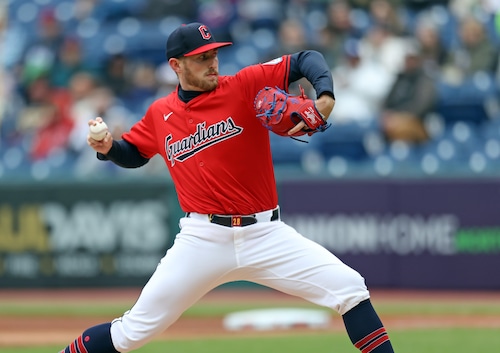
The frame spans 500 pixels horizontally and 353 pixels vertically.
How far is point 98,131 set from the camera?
200 inches

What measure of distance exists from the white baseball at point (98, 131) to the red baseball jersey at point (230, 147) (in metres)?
0.41

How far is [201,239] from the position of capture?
16.2ft

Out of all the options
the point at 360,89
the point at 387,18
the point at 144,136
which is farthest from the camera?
the point at 387,18

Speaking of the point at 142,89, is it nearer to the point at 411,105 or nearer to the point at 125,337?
the point at 411,105

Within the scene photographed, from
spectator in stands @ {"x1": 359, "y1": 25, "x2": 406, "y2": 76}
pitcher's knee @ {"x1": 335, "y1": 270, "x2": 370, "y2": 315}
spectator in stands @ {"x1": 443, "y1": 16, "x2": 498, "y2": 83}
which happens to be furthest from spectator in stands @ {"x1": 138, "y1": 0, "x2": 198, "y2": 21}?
pitcher's knee @ {"x1": 335, "y1": 270, "x2": 370, "y2": 315}

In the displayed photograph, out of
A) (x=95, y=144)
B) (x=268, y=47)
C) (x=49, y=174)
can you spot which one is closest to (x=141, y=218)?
(x=49, y=174)

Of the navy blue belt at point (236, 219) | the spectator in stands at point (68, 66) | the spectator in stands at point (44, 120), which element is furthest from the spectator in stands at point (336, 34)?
the navy blue belt at point (236, 219)

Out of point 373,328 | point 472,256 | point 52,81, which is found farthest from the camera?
point 52,81

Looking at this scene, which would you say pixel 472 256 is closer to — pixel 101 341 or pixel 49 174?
pixel 49 174

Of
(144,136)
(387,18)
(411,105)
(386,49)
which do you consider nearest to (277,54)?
(386,49)

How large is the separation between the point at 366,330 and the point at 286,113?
1165mm

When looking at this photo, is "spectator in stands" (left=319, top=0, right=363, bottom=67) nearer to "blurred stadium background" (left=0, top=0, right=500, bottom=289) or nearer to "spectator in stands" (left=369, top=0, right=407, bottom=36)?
"blurred stadium background" (left=0, top=0, right=500, bottom=289)

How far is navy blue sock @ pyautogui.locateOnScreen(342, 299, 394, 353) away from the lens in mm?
4762

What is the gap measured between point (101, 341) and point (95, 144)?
107 cm
